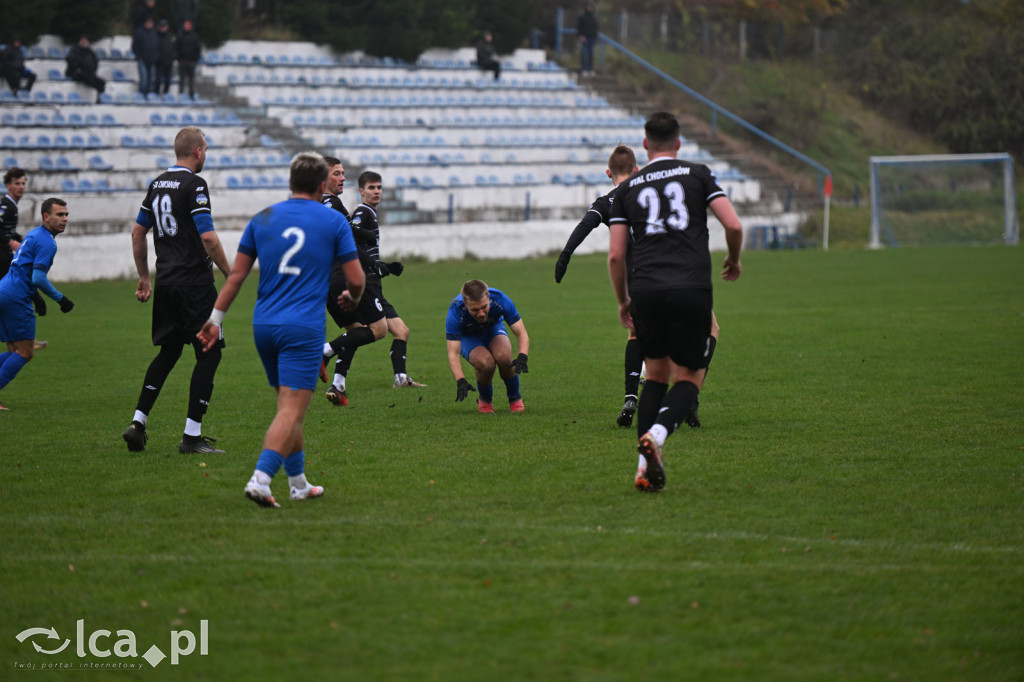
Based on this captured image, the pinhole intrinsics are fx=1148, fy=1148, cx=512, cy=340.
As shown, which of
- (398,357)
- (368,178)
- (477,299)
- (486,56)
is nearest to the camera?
(477,299)

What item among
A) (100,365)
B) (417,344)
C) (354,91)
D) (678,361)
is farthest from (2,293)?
(354,91)

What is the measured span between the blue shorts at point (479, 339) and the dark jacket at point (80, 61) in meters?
20.1

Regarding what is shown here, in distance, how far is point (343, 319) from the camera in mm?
10922

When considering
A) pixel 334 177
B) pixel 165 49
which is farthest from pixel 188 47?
pixel 334 177

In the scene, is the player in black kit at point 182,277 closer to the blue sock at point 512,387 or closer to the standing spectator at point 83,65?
the blue sock at point 512,387

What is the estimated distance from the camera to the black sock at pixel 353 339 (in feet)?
35.2

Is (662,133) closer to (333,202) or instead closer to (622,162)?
(622,162)

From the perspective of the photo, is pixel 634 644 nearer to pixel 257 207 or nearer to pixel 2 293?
pixel 2 293

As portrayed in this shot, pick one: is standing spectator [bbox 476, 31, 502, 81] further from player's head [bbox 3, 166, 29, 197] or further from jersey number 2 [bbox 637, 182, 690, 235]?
jersey number 2 [bbox 637, 182, 690, 235]

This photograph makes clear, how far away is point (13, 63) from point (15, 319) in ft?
57.3

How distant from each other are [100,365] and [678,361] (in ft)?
27.2

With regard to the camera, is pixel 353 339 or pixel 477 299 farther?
pixel 353 339
